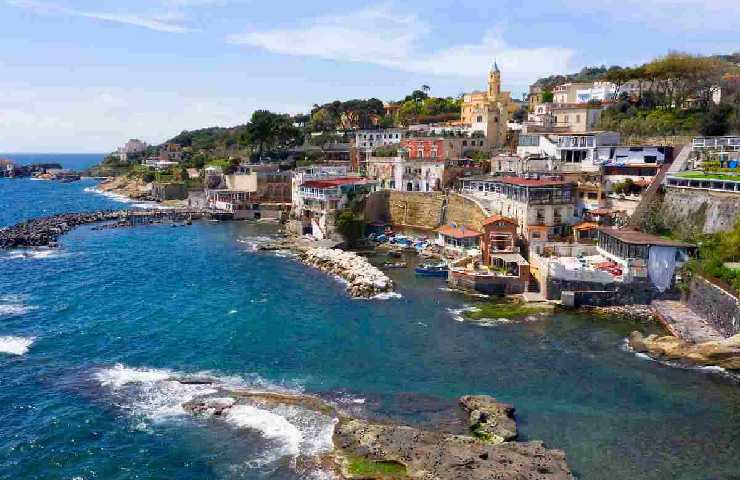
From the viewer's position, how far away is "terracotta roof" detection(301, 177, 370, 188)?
240 feet

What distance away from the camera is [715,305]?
120 feet

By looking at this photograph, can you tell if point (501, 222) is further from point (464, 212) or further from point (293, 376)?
point (293, 376)

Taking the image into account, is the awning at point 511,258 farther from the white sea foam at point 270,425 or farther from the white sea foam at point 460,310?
the white sea foam at point 270,425

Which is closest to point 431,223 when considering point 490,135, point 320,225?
point 320,225

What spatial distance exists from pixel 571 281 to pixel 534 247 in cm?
708

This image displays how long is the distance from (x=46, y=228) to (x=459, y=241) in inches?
2171

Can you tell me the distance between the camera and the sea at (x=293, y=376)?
23.9 m

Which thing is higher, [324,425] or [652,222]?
[652,222]

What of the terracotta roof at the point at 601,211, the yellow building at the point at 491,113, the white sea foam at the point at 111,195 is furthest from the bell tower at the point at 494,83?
the white sea foam at the point at 111,195

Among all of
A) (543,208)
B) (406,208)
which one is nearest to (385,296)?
(543,208)

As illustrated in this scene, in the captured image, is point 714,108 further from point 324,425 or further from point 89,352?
point 89,352

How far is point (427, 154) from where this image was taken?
82312 millimetres

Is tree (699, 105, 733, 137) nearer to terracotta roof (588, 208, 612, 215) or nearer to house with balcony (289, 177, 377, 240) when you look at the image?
terracotta roof (588, 208, 612, 215)

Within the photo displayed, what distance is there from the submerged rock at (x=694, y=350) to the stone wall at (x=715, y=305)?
6.17 feet
